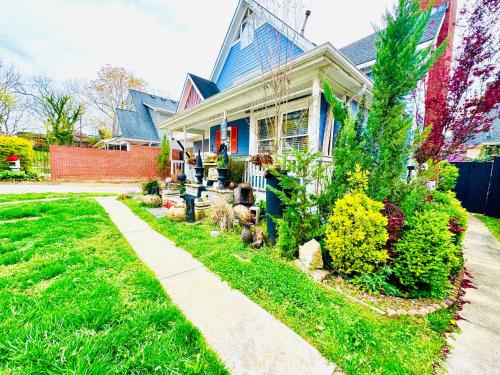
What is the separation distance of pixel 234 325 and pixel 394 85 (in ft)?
11.1

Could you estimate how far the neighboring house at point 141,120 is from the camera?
53.0 ft

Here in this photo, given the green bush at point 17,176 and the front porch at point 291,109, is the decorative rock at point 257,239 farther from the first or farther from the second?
the green bush at point 17,176

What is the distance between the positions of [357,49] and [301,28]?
20.9 feet

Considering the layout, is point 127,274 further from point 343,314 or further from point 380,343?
point 380,343

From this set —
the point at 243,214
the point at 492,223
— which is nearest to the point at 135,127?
the point at 243,214

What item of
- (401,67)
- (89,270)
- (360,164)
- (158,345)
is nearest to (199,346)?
(158,345)

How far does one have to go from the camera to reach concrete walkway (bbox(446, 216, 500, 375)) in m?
1.40

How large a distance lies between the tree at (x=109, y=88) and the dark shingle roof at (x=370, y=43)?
2404cm

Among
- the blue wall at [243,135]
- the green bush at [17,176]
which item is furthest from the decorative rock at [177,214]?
the green bush at [17,176]

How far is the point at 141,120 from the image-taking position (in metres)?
17.7

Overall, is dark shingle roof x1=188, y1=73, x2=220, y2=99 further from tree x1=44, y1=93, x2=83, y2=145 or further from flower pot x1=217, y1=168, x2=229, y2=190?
tree x1=44, y1=93, x2=83, y2=145

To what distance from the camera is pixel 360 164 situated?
264 centimetres

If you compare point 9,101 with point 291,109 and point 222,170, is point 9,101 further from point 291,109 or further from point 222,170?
A: point 291,109

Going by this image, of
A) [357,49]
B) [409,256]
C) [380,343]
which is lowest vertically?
[380,343]
